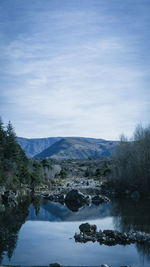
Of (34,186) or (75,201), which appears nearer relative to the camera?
(75,201)

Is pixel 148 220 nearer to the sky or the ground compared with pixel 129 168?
nearer to the ground

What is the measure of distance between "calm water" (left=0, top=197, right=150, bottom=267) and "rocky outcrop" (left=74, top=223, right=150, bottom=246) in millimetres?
717

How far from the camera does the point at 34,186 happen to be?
2498 inches

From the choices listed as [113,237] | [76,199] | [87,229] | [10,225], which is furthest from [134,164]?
[113,237]

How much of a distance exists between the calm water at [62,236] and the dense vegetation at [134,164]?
49.2ft

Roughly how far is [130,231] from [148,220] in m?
5.54

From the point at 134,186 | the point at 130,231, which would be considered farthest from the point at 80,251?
the point at 134,186

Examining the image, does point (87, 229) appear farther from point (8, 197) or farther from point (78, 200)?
point (8, 197)

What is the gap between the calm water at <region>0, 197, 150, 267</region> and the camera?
16.8m

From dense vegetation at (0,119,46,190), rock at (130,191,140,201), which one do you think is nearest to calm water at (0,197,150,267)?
rock at (130,191,140,201)

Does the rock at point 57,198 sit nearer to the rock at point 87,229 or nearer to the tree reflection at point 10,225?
the tree reflection at point 10,225

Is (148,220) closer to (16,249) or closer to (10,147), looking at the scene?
(16,249)

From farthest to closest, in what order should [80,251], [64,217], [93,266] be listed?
[64,217]
[80,251]
[93,266]

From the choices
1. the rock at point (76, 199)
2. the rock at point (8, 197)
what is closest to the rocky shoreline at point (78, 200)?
the rock at point (76, 199)
